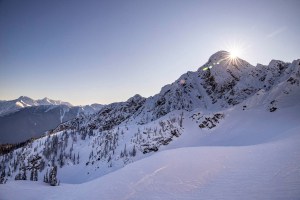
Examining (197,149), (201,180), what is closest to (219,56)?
(197,149)

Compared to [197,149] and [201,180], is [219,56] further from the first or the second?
[201,180]

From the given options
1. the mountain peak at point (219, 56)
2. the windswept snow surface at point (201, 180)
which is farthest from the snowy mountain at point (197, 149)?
the mountain peak at point (219, 56)

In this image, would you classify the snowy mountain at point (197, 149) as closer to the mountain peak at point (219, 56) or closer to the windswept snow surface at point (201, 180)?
the windswept snow surface at point (201, 180)

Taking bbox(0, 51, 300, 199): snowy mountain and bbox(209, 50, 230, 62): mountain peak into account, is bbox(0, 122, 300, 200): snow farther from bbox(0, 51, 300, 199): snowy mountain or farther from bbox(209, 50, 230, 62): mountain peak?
bbox(209, 50, 230, 62): mountain peak

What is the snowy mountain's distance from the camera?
15.8 metres

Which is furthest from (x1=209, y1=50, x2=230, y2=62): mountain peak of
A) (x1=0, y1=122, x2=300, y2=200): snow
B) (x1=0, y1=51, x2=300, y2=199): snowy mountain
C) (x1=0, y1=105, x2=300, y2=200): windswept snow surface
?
(x1=0, y1=122, x2=300, y2=200): snow

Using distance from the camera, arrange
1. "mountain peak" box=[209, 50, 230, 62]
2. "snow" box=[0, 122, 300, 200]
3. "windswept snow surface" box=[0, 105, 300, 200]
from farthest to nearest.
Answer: "mountain peak" box=[209, 50, 230, 62]
"windswept snow surface" box=[0, 105, 300, 200]
"snow" box=[0, 122, 300, 200]

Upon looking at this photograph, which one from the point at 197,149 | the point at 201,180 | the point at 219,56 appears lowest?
the point at 201,180

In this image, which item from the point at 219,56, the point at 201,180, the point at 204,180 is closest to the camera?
the point at 204,180

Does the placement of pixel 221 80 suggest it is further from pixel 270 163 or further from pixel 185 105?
pixel 270 163

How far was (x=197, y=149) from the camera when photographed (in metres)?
28.1

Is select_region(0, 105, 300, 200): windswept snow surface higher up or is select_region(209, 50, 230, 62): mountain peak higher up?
select_region(209, 50, 230, 62): mountain peak

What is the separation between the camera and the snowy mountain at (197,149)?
15.8 m

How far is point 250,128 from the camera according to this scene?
73.2 m
